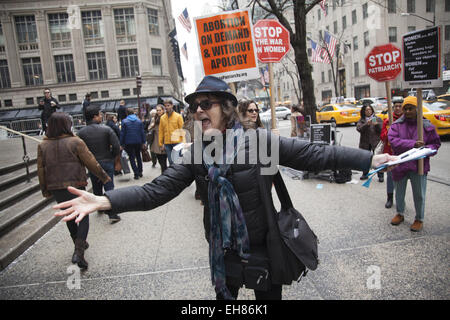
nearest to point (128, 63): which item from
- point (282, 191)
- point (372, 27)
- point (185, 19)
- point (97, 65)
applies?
point (97, 65)

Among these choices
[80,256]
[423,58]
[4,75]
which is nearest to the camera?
[80,256]

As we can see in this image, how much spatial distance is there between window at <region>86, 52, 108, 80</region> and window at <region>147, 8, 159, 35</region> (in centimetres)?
690

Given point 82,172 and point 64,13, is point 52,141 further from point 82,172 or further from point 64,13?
point 64,13

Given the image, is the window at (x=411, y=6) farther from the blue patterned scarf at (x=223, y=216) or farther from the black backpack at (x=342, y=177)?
the blue patterned scarf at (x=223, y=216)

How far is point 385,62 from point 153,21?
124ft

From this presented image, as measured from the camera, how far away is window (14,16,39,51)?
1422 inches

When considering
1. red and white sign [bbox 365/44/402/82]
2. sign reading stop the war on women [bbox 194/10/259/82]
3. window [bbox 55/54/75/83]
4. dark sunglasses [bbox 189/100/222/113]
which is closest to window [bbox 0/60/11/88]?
window [bbox 55/54/75/83]

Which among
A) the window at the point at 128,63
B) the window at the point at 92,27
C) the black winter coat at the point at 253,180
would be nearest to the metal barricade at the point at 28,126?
the window at the point at 128,63

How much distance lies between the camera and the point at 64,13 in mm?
36406

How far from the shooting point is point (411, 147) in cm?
402

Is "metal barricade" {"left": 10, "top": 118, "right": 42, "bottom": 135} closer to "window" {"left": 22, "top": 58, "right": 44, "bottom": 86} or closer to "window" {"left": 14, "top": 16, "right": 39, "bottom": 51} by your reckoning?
"window" {"left": 22, "top": 58, "right": 44, "bottom": 86}

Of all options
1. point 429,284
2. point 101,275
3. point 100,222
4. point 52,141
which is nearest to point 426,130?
point 429,284

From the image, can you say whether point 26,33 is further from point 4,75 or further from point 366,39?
point 366,39

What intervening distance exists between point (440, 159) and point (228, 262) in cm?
885
